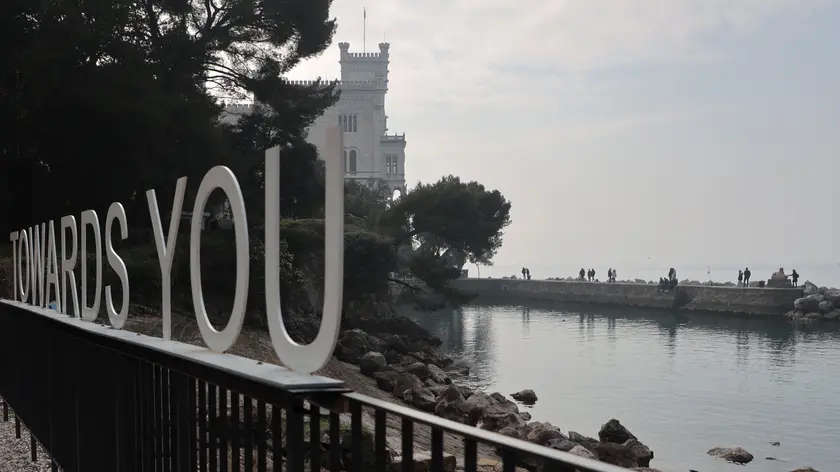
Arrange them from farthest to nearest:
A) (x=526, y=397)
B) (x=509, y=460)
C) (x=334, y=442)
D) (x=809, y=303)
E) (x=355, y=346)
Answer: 1. (x=809, y=303)
2. (x=355, y=346)
3. (x=526, y=397)
4. (x=334, y=442)
5. (x=509, y=460)

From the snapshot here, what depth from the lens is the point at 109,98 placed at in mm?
19859

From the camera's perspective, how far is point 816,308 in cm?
4106

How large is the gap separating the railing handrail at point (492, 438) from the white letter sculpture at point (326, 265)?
0.19 meters

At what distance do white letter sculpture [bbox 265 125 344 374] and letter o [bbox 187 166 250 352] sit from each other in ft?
0.50

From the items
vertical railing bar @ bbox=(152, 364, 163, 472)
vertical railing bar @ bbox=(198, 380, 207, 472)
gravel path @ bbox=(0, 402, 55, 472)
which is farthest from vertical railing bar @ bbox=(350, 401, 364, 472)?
gravel path @ bbox=(0, 402, 55, 472)

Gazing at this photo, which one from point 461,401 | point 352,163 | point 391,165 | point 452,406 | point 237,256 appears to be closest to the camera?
point 237,256

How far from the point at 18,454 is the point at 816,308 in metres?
40.0

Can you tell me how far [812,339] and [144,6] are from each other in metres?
26.1

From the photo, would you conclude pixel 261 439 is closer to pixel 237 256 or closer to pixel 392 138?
pixel 237 256

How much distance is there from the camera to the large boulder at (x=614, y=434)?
1608 cm

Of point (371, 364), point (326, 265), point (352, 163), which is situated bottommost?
point (371, 364)

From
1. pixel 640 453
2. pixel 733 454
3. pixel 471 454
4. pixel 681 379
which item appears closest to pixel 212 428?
pixel 471 454

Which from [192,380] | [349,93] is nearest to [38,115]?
[192,380]

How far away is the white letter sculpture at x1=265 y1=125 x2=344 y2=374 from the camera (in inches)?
89.0
